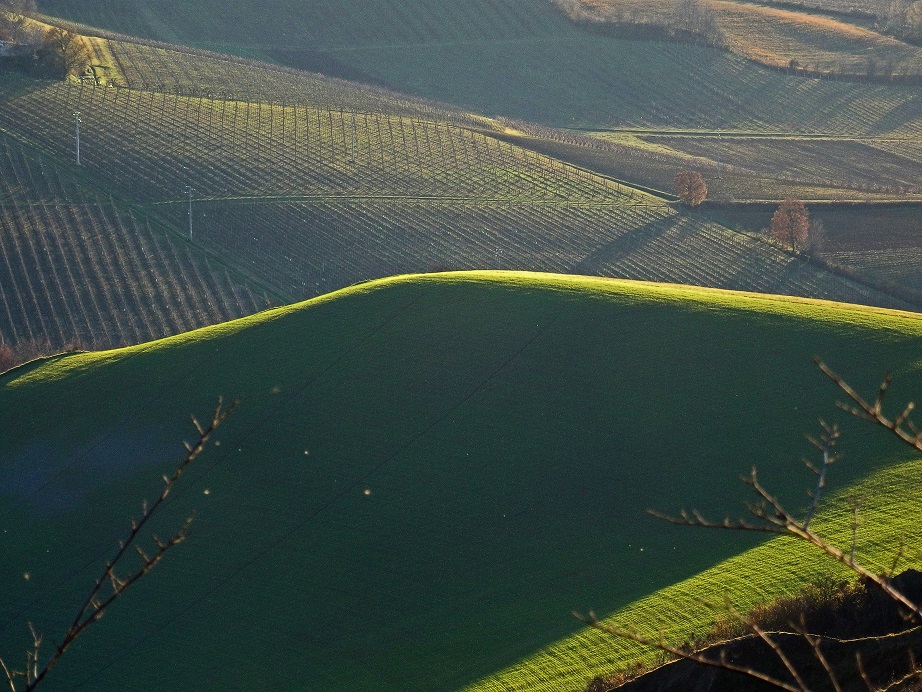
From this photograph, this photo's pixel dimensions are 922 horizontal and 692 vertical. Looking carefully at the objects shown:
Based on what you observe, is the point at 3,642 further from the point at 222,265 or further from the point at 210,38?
the point at 210,38

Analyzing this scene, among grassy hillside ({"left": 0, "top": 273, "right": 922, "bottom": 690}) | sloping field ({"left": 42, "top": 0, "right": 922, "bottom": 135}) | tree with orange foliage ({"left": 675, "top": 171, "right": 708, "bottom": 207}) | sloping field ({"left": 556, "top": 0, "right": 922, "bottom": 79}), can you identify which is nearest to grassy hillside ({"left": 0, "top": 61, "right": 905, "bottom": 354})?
tree with orange foliage ({"left": 675, "top": 171, "right": 708, "bottom": 207})

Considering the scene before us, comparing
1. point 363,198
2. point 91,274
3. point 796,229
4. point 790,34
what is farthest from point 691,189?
point 790,34

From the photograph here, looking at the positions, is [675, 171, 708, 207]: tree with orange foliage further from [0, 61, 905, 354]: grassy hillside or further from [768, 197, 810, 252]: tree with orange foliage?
[768, 197, 810, 252]: tree with orange foliage

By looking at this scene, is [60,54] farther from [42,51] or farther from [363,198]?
[363,198]

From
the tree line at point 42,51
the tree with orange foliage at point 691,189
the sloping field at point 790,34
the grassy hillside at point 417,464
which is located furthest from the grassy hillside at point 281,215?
the sloping field at point 790,34

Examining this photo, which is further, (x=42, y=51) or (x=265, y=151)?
(x=42, y=51)

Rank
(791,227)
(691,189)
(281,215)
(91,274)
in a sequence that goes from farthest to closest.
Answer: (691,189) → (281,215) → (791,227) → (91,274)

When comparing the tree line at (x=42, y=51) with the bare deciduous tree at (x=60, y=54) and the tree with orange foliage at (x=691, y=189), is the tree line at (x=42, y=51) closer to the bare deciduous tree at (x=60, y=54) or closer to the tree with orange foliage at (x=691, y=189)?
the bare deciduous tree at (x=60, y=54)
